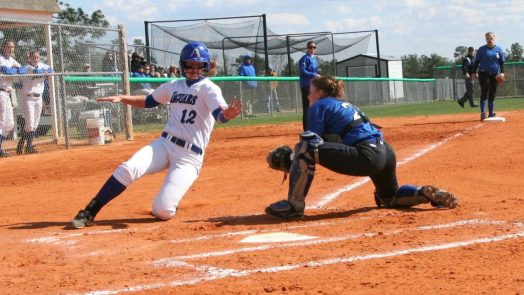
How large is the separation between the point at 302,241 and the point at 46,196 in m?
4.34

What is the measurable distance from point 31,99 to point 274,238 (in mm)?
9997

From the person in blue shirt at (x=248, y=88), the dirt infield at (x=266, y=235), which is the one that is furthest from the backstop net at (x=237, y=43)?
the dirt infield at (x=266, y=235)

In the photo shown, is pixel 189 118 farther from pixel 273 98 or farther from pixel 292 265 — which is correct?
pixel 273 98

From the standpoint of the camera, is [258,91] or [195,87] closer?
[195,87]

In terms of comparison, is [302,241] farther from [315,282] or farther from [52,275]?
[52,275]

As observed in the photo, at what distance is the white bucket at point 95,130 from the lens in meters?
15.8

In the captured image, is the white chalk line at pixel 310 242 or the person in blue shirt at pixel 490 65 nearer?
the white chalk line at pixel 310 242

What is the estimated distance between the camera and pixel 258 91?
2633cm

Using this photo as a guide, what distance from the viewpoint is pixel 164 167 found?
7219 millimetres

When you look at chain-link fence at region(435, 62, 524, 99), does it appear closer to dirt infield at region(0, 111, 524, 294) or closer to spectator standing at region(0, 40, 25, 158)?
spectator standing at region(0, 40, 25, 158)

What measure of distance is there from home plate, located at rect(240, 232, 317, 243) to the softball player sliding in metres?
1.30

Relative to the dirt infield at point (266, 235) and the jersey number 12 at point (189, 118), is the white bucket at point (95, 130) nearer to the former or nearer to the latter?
the dirt infield at point (266, 235)

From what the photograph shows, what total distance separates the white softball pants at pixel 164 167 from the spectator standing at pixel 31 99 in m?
8.00

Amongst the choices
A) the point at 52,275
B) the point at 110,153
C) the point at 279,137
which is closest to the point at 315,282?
the point at 52,275
